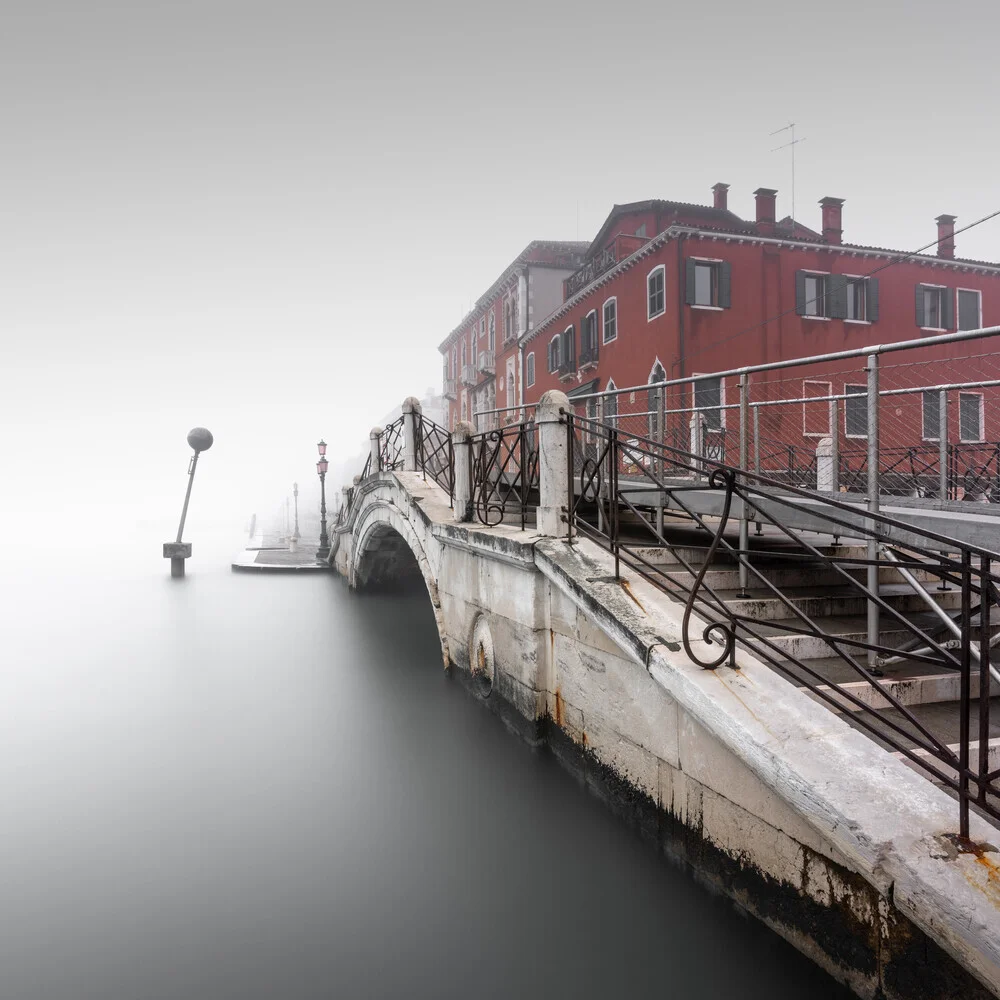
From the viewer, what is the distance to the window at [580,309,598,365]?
19984 millimetres

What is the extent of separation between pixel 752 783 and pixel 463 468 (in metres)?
5.41

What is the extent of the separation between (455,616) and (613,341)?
12909mm

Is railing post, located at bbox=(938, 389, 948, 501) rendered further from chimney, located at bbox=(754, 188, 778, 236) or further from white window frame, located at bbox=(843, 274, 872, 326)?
chimney, located at bbox=(754, 188, 778, 236)

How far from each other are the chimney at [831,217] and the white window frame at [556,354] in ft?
27.1

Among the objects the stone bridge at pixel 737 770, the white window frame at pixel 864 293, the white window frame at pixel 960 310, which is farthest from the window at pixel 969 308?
the stone bridge at pixel 737 770

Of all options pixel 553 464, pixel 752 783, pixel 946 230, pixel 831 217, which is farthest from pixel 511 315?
pixel 752 783

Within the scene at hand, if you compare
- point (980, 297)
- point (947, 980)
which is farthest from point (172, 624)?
point (980, 297)

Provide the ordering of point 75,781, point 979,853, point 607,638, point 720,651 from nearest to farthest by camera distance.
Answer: point 979,853, point 720,651, point 607,638, point 75,781

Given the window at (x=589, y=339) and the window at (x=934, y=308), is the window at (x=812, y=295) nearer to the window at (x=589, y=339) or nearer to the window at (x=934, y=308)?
the window at (x=934, y=308)

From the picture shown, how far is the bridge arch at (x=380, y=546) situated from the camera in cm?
1251

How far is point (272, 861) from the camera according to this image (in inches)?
206

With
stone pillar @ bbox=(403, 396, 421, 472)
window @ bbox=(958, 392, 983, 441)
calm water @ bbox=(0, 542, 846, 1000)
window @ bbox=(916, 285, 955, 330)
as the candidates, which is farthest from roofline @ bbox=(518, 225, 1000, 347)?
calm water @ bbox=(0, 542, 846, 1000)

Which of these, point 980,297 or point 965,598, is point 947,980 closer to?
point 965,598

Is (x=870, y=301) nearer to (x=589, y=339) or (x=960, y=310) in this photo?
(x=960, y=310)
